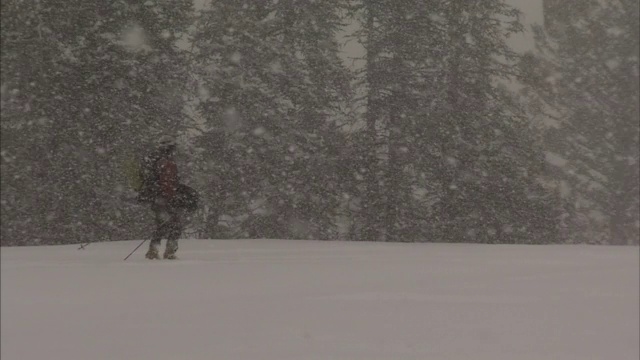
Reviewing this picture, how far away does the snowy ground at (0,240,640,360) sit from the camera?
6734 mm

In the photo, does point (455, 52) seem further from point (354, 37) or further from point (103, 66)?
point (103, 66)

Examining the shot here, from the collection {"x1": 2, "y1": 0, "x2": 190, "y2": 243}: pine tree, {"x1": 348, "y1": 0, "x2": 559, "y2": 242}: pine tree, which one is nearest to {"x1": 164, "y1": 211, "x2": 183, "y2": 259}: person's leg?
{"x1": 2, "y1": 0, "x2": 190, "y2": 243}: pine tree

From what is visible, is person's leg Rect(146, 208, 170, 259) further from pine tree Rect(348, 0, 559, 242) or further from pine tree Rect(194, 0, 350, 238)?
pine tree Rect(348, 0, 559, 242)

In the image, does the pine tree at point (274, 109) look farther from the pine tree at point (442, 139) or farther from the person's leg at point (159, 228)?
the person's leg at point (159, 228)

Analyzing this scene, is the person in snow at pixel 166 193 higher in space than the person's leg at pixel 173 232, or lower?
higher

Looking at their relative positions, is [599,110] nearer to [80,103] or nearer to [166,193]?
[80,103]

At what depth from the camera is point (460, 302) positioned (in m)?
9.55

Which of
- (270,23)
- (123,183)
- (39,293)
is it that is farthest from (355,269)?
(270,23)

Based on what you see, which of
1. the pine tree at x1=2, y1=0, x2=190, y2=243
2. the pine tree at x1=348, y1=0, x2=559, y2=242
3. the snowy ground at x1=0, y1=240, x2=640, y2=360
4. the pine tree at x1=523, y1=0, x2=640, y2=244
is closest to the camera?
the snowy ground at x1=0, y1=240, x2=640, y2=360

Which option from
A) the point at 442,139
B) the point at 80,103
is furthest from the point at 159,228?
the point at 442,139

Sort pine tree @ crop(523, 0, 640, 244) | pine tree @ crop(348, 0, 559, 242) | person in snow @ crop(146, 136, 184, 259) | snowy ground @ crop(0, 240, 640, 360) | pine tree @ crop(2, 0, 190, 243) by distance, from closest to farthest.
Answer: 1. snowy ground @ crop(0, 240, 640, 360)
2. person in snow @ crop(146, 136, 184, 259)
3. pine tree @ crop(2, 0, 190, 243)
4. pine tree @ crop(348, 0, 559, 242)
5. pine tree @ crop(523, 0, 640, 244)

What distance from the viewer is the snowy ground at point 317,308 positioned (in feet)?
22.1

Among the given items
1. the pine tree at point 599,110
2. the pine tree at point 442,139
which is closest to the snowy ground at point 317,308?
the pine tree at point 442,139

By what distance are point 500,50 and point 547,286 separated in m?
18.0
